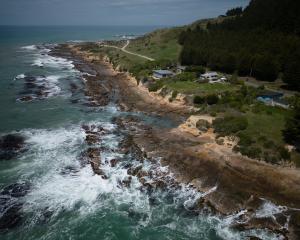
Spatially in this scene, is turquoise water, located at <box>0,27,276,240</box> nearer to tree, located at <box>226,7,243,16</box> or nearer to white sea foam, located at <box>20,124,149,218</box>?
white sea foam, located at <box>20,124,149,218</box>

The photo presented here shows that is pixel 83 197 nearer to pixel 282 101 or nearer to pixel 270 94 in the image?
pixel 282 101

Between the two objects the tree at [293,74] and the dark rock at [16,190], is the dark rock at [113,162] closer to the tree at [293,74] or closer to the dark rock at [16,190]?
the dark rock at [16,190]

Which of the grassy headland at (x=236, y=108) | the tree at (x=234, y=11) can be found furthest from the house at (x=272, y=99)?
the tree at (x=234, y=11)

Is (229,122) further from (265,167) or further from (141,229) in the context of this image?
(141,229)

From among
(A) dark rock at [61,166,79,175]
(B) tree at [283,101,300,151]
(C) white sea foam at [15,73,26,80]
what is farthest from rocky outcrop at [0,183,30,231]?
(C) white sea foam at [15,73,26,80]

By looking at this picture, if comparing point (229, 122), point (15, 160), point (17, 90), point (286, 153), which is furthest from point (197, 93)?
point (17, 90)
